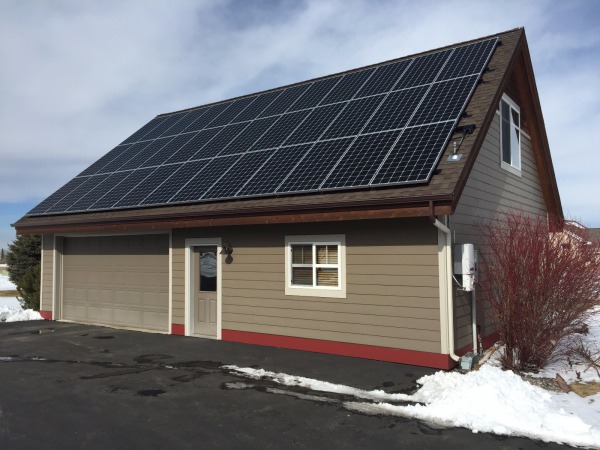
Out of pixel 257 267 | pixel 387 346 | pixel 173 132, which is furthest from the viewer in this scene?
pixel 173 132

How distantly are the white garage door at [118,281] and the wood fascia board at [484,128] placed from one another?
7307 millimetres

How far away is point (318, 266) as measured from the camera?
9062 mm

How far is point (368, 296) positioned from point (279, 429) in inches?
141

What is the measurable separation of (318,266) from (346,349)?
5.40ft

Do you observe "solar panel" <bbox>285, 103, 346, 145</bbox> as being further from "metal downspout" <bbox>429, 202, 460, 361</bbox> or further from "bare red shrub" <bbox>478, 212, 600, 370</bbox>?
"bare red shrub" <bbox>478, 212, 600, 370</bbox>

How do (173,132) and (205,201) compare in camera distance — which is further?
(173,132)

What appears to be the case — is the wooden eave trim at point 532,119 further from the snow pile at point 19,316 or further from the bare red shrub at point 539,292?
the snow pile at point 19,316

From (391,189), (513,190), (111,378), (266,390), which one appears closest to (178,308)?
(111,378)

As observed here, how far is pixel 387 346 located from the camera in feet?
26.8

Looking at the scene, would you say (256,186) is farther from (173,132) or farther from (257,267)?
(173,132)

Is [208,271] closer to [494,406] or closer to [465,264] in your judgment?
[465,264]

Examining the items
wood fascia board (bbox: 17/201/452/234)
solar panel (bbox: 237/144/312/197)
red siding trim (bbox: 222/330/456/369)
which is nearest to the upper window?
wood fascia board (bbox: 17/201/452/234)

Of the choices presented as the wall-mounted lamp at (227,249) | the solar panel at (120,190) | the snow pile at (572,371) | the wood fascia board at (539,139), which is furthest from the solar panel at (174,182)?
the snow pile at (572,371)

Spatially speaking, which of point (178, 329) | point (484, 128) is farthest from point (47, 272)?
point (484, 128)
